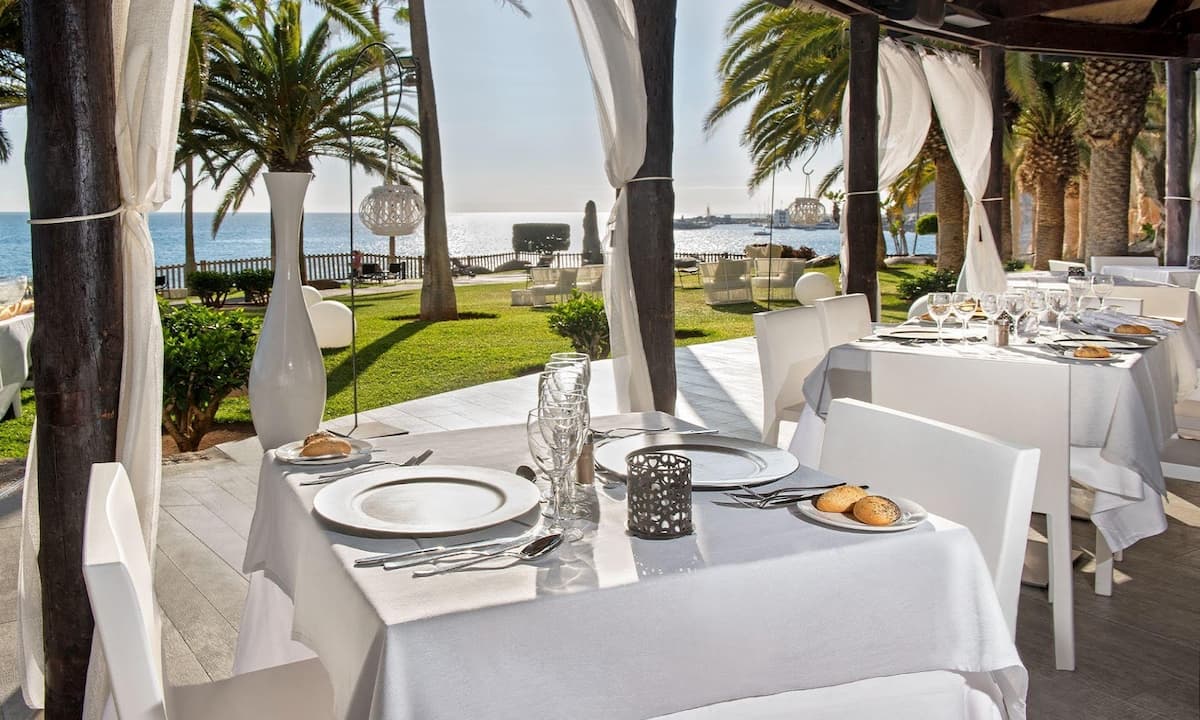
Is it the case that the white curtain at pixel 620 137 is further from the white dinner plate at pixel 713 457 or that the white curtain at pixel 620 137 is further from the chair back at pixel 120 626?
the chair back at pixel 120 626

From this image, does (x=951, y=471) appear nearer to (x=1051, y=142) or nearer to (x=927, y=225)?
(x=1051, y=142)

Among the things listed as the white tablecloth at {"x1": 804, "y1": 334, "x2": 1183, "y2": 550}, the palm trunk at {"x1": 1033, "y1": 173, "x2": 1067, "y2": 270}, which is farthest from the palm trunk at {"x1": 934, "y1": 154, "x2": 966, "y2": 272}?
the white tablecloth at {"x1": 804, "y1": 334, "x2": 1183, "y2": 550}

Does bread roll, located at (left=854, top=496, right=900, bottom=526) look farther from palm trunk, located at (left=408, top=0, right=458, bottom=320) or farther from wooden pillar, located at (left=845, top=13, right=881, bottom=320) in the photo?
palm trunk, located at (left=408, top=0, right=458, bottom=320)

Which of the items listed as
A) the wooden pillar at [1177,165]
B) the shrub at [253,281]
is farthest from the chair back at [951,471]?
the shrub at [253,281]

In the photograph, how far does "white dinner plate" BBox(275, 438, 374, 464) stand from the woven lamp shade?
1.77m

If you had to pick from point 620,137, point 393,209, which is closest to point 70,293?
point 393,209

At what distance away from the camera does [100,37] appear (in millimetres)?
2055

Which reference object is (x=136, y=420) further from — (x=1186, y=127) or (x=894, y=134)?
(x=1186, y=127)

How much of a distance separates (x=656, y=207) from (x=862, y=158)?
7.92 feet

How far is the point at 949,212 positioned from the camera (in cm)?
1355

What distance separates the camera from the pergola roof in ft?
18.5

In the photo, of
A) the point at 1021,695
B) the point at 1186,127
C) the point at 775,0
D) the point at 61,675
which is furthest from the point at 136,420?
the point at 1186,127

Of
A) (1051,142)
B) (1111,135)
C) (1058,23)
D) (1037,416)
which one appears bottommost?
(1037,416)

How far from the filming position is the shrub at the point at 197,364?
473cm
